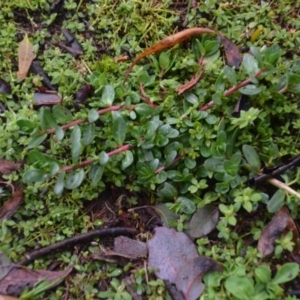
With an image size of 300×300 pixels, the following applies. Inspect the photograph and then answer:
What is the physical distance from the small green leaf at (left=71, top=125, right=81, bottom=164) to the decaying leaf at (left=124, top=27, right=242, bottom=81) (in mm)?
379

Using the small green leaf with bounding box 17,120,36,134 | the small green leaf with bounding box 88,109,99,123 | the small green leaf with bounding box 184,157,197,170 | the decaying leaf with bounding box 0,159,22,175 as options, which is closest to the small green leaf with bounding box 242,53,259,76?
the small green leaf with bounding box 184,157,197,170

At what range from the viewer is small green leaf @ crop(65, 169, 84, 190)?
190 centimetres

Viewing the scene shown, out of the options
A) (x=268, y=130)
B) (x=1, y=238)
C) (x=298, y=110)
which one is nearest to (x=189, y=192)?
(x=268, y=130)

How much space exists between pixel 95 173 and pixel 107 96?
1.02 ft

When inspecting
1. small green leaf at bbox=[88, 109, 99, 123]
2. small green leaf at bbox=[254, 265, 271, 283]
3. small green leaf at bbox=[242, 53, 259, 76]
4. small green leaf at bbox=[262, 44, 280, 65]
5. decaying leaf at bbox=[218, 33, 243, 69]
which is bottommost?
small green leaf at bbox=[254, 265, 271, 283]

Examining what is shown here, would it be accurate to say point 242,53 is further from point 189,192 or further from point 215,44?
point 189,192

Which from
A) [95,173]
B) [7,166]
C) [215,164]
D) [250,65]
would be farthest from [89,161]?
[250,65]

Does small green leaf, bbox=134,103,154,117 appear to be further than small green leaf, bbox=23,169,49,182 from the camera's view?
Yes

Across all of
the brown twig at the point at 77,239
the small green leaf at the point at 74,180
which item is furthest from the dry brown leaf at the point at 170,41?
the brown twig at the point at 77,239

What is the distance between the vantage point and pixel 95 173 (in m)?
1.93

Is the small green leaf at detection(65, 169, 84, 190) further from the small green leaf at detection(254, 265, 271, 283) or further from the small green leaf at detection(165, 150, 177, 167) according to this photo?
the small green leaf at detection(254, 265, 271, 283)

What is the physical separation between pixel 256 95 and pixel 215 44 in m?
0.28

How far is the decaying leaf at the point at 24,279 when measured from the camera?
1874mm

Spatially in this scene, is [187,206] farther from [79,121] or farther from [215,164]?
[79,121]
